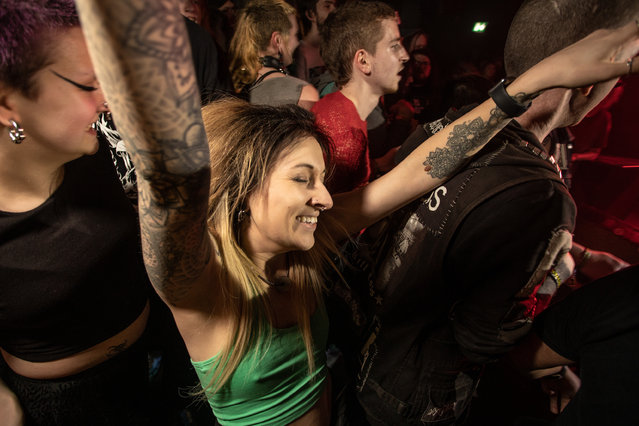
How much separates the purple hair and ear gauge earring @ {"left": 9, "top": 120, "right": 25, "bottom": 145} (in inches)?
4.6

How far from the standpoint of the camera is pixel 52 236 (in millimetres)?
940

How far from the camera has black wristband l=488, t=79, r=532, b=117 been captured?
95 cm

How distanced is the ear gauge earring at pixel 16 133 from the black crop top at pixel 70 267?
0.78 feet

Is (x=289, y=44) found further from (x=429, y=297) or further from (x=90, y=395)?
(x=90, y=395)

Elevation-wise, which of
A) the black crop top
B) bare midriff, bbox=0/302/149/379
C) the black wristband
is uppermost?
the black wristband

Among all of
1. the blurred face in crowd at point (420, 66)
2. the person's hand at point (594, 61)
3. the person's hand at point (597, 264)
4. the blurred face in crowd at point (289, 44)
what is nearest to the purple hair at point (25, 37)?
the person's hand at point (594, 61)

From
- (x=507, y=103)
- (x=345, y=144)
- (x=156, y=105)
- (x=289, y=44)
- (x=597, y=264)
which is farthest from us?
(x=289, y=44)

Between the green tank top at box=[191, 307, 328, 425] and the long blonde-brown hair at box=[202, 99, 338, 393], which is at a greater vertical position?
the long blonde-brown hair at box=[202, 99, 338, 393]

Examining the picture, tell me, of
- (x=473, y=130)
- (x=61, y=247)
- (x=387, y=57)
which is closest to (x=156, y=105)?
(x=61, y=247)

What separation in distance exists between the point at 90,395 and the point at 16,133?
3.29 ft

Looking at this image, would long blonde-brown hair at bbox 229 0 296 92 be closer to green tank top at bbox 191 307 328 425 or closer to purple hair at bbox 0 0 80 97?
purple hair at bbox 0 0 80 97

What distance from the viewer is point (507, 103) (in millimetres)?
958

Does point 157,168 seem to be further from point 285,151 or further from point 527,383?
point 527,383

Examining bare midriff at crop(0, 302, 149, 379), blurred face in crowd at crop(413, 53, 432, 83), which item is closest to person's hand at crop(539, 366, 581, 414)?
bare midriff at crop(0, 302, 149, 379)
